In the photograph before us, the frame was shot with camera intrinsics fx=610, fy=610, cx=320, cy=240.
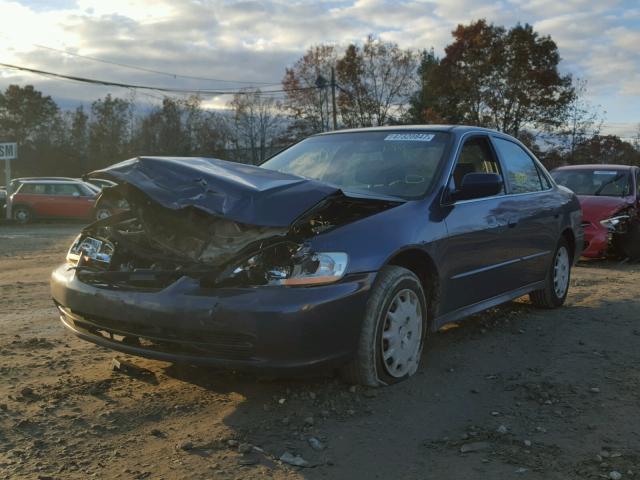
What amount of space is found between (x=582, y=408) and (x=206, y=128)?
47.2 m

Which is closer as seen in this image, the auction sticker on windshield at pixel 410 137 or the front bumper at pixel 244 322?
the front bumper at pixel 244 322

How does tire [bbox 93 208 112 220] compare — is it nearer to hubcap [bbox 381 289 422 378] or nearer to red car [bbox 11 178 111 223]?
hubcap [bbox 381 289 422 378]

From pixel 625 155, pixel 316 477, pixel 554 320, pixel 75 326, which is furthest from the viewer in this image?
pixel 625 155

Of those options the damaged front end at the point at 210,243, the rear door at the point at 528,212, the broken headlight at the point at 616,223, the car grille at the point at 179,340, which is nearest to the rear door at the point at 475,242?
the rear door at the point at 528,212

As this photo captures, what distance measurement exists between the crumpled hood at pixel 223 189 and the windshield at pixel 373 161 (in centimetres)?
79

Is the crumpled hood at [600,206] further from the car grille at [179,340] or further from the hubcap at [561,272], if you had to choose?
the car grille at [179,340]

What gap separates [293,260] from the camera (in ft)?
10.7

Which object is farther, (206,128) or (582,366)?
(206,128)

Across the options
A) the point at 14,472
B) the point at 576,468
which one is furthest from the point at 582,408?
the point at 14,472

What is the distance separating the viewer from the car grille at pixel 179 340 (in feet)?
10.3

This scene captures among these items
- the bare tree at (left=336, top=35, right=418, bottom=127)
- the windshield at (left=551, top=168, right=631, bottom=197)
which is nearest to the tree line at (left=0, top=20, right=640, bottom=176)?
the bare tree at (left=336, top=35, right=418, bottom=127)

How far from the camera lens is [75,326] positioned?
382 centimetres

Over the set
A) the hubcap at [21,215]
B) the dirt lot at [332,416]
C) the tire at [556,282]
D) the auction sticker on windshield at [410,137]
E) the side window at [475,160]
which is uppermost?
the auction sticker on windshield at [410,137]

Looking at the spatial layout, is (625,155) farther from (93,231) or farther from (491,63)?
(93,231)
